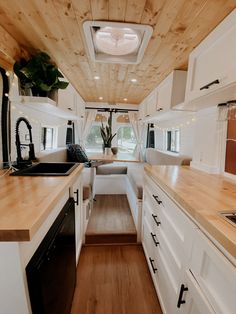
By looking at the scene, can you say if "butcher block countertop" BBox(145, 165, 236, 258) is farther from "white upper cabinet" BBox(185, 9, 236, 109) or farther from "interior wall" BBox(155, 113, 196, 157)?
"interior wall" BBox(155, 113, 196, 157)

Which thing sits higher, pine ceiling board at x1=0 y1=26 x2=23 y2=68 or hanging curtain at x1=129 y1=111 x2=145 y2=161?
pine ceiling board at x1=0 y1=26 x2=23 y2=68

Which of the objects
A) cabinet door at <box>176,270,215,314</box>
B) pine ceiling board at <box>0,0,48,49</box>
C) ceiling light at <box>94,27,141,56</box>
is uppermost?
ceiling light at <box>94,27,141,56</box>

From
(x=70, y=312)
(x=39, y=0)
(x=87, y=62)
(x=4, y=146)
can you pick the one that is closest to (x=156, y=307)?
(x=70, y=312)

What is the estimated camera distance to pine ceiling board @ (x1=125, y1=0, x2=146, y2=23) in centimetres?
111

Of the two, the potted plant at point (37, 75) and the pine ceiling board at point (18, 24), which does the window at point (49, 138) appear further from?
the pine ceiling board at point (18, 24)

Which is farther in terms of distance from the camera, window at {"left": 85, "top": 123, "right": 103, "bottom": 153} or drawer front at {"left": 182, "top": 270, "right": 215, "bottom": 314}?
window at {"left": 85, "top": 123, "right": 103, "bottom": 153}

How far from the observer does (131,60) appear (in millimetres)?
2014

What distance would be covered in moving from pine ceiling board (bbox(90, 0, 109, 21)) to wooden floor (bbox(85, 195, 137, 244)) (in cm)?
221

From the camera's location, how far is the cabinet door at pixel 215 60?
3.72 feet

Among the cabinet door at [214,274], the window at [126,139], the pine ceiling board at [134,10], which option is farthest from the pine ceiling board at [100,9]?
the window at [126,139]

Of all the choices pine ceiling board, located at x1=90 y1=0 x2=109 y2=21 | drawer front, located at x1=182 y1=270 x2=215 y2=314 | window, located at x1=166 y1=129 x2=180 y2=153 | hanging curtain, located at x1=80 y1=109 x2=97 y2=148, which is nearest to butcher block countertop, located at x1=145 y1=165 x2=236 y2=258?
drawer front, located at x1=182 y1=270 x2=215 y2=314

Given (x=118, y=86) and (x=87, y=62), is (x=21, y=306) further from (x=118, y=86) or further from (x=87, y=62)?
(x=118, y=86)

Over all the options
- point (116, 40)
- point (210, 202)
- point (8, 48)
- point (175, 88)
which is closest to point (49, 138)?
point (8, 48)

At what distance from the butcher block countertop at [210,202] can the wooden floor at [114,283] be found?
102 centimetres
